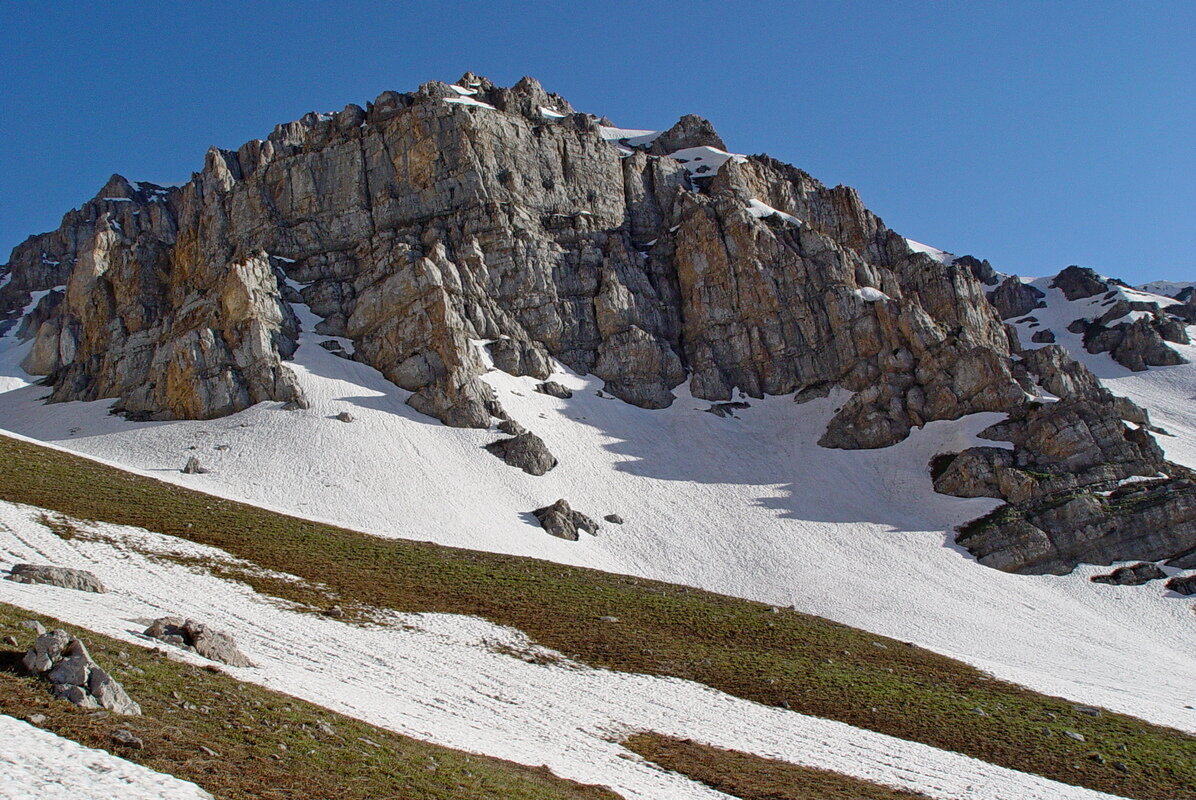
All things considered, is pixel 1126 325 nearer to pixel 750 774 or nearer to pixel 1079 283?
pixel 1079 283

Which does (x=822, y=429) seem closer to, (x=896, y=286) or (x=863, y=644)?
(x=896, y=286)

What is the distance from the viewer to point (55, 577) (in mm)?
22828

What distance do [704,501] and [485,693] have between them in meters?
46.0

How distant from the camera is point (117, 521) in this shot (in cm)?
3509

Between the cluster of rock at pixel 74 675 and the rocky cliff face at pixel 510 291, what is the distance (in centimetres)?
5725

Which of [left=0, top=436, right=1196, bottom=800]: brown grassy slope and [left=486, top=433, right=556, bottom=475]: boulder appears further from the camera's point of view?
[left=486, top=433, right=556, bottom=475]: boulder

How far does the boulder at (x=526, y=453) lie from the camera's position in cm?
6606

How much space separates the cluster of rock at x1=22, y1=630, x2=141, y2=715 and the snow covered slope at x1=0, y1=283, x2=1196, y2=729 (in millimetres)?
37525

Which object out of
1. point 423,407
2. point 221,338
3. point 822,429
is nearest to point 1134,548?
point 822,429

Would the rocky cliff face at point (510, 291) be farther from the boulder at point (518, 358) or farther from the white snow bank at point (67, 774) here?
the white snow bank at point (67, 774)

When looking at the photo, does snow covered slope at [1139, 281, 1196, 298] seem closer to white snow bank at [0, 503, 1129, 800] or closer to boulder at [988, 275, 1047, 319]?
boulder at [988, 275, 1047, 319]

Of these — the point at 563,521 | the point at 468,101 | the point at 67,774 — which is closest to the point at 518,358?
the point at 563,521

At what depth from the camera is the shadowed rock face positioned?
77875 millimetres

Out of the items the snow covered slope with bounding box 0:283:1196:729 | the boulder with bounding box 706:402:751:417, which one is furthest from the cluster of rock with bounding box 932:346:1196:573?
the boulder with bounding box 706:402:751:417
